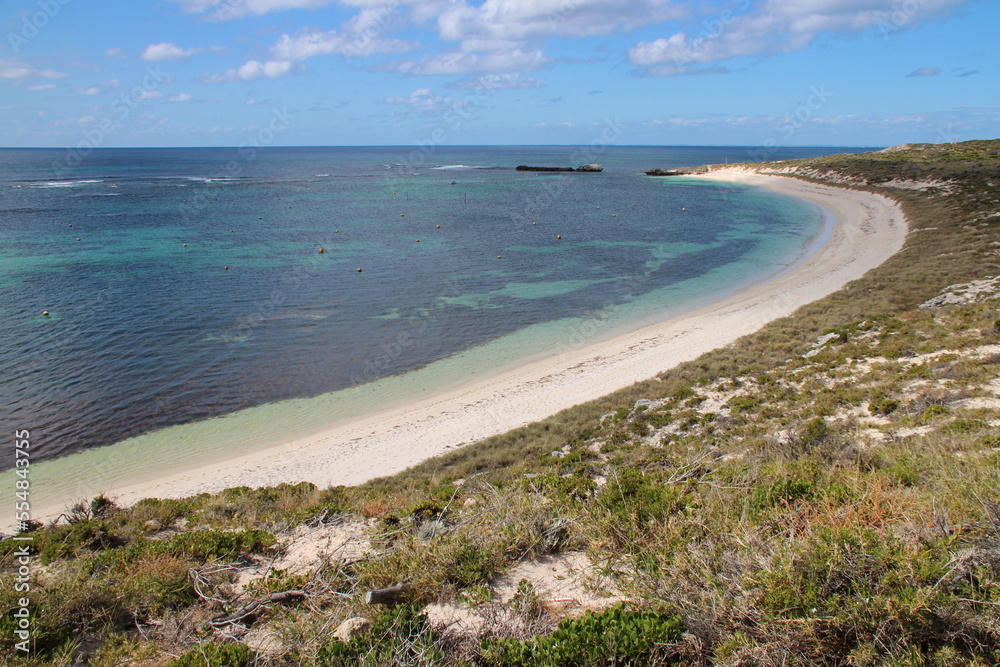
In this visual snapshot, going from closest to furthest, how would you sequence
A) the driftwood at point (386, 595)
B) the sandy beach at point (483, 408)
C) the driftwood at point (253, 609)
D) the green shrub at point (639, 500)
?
the driftwood at point (386, 595) → the driftwood at point (253, 609) → the green shrub at point (639, 500) → the sandy beach at point (483, 408)

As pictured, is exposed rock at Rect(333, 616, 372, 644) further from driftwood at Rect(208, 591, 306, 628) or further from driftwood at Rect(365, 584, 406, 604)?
driftwood at Rect(208, 591, 306, 628)

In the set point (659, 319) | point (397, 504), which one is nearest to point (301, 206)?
point (659, 319)

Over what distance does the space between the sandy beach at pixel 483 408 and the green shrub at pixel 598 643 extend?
8388 millimetres

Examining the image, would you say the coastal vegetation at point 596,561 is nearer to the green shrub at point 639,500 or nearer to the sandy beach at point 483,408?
the green shrub at point 639,500

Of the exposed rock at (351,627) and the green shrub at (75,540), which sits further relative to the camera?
the green shrub at (75,540)

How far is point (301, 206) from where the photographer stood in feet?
210

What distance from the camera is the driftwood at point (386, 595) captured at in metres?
4.96

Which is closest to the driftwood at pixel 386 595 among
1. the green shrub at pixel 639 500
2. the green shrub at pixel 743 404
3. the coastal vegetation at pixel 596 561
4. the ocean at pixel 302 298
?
the coastal vegetation at pixel 596 561

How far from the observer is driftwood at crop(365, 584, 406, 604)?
4957 millimetres

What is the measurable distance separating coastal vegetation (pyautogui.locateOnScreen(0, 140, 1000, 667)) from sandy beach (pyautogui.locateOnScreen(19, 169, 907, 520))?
8.43 ft

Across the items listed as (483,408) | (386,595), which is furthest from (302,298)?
(386,595)

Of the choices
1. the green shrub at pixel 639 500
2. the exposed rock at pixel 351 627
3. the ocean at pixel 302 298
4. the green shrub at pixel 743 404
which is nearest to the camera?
the exposed rock at pixel 351 627

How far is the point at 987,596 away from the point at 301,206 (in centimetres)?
6850

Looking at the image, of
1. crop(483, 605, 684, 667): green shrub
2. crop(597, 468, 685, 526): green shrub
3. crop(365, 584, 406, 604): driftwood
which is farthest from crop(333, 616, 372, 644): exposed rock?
crop(597, 468, 685, 526): green shrub
